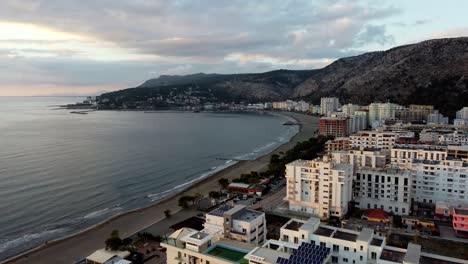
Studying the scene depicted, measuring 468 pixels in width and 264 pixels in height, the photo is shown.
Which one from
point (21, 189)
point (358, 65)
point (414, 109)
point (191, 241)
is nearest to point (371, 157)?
point (191, 241)

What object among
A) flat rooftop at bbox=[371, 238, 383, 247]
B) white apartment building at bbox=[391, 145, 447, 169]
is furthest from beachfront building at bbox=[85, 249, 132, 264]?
white apartment building at bbox=[391, 145, 447, 169]

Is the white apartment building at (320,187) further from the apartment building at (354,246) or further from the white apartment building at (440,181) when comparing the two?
the apartment building at (354,246)

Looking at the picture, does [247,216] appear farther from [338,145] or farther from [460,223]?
[338,145]

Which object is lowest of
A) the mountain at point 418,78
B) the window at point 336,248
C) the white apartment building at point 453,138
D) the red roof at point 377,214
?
the red roof at point 377,214

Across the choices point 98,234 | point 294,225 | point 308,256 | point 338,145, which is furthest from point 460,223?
point 338,145

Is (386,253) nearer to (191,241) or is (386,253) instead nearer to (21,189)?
(191,241)

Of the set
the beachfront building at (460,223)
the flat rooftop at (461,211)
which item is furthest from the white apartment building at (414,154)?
the beachfront building at (460,223)

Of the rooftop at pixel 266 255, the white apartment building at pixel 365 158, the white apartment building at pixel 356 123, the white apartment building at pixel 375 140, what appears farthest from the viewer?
the white apartment building at pixel 356 123
